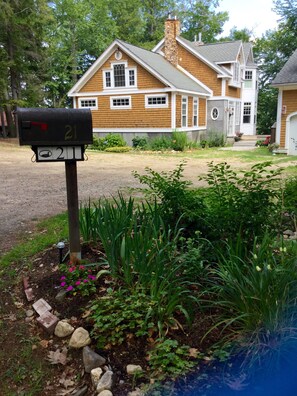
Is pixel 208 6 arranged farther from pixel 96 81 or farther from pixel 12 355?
pixel 12 355

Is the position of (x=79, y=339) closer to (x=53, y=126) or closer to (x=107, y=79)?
(x=53, y=126)

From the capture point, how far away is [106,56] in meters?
20.8

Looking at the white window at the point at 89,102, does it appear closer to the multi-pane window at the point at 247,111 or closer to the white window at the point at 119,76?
the white window at the point at 119,76

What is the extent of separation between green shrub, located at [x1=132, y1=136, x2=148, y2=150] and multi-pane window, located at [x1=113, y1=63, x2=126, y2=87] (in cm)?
347

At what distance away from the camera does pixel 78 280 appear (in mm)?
2969

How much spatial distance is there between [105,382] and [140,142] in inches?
701

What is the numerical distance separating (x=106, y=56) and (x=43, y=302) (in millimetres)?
20105

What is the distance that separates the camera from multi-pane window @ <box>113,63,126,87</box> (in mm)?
20750

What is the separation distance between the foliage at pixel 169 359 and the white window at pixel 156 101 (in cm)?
1833

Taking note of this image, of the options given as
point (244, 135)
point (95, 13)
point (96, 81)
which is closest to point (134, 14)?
point (95, 13)

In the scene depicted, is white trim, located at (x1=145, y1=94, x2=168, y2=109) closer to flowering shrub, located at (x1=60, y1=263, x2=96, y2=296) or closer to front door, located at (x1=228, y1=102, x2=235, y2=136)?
front door, located at (x1=228, y1=102, x2=235, y2=136)

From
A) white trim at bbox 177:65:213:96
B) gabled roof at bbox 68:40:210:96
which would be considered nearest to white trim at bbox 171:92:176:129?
gabled roof at bbox 68:40:210:96

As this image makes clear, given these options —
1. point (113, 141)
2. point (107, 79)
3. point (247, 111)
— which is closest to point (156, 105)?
point (113, 141)

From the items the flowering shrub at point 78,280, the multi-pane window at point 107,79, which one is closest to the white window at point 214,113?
the multi-pane window at point 107,79
